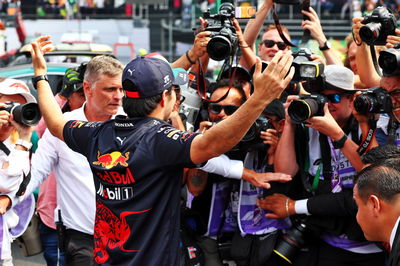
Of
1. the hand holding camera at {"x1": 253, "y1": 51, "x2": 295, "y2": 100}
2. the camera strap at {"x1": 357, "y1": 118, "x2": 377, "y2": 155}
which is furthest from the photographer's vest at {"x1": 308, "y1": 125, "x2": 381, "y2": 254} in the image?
the hand holding camera at {"x1": 253, "y1": 51, "x2": 295, "y2": 100}

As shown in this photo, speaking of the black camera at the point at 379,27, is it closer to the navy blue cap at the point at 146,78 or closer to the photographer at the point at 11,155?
the navy blue cap at the point at 146,78

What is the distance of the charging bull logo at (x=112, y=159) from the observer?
295 cm

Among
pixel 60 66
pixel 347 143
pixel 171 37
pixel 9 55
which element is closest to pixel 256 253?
pixel 347 143

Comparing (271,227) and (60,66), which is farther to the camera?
(60,66)

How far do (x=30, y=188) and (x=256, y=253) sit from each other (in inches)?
57.0

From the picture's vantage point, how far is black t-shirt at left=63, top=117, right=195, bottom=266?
9.54 ft

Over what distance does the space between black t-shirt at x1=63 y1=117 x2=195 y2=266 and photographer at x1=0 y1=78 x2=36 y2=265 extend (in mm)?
778

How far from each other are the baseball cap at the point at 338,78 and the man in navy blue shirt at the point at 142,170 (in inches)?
44.2

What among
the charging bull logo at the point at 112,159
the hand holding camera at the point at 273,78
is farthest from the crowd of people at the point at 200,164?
the hand holding camera at the point at 273,78

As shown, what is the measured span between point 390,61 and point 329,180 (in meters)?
0.88

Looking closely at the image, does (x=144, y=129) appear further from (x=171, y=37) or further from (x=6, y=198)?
(x=171, y=37)

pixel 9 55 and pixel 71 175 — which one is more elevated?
pixel 71 175

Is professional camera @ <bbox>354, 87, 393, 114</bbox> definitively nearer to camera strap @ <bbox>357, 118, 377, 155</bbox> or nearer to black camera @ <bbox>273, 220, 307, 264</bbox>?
camera strap @ <bbox>357, 118, 377, 155</bbox>

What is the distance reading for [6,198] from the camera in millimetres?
3736
